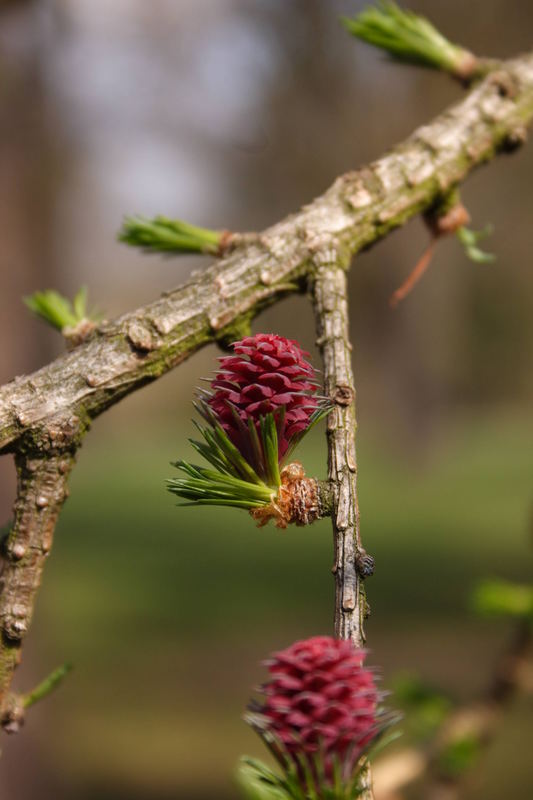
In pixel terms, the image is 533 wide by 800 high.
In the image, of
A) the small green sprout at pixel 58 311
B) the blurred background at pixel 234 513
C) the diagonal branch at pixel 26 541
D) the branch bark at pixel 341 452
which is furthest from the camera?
the blurred background at pixel 234 513

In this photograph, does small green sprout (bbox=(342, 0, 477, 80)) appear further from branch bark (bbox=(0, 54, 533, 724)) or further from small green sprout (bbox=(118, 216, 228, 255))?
small green sprout (bbox=(118, 216, 228, 255))

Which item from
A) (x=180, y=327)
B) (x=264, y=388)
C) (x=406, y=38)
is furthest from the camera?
(x=406, y=38)

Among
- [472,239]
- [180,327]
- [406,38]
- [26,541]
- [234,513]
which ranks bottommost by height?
[26,541]

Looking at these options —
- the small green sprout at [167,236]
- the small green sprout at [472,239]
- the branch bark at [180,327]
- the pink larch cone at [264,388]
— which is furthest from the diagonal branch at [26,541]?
the small green sprout at [472,239]

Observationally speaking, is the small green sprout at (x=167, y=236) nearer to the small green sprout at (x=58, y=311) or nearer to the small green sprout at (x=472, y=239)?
the small green sprout at (x=58, y=311)

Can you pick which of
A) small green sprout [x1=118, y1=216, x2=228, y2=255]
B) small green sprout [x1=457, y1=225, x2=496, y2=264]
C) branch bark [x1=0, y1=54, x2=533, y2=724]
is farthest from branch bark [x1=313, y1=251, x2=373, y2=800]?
small green sprout [x1=457, y1=225, x2=496, y2=264]

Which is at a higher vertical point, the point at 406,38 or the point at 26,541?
the point at 406,38

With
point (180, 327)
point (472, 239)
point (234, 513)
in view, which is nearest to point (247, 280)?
point (180, 327)

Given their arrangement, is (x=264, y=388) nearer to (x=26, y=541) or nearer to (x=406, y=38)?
(x=26, y=541)

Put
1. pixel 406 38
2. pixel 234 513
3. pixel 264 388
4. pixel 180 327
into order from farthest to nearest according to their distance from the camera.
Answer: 1. pixel 234 513
2. pixel 406 38
3. pixel 180 327
4. pixel 264 388
